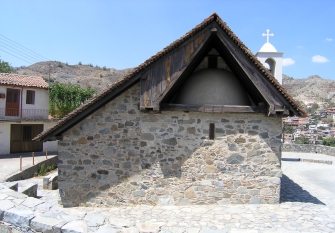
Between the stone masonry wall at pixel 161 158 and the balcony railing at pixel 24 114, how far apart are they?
619 inches

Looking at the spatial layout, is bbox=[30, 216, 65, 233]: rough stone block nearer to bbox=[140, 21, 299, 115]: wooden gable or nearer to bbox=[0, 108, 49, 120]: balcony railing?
bbox=[140, 21, 299, 115]: wooden gable

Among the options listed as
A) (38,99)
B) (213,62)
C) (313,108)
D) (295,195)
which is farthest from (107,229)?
(313,108)

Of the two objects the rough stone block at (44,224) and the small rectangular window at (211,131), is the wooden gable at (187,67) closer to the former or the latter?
the small rectangular window at (211,131)

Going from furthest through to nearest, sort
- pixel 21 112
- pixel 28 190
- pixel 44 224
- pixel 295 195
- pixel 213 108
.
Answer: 1. pixel 21 112
2. pixel 295 195
3. pixel 28 190
4. pixel 213 108
5. pixel 44 224

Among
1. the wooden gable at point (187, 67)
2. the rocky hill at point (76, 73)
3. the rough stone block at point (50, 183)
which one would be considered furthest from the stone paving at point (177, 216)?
the rocky hill at point (76, 73)

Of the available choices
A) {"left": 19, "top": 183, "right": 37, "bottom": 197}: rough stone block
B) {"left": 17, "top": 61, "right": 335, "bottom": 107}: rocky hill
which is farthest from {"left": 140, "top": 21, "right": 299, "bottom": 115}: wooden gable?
{"left": 17, "top": 61, "right": 335, "bottom": 107}: rocky hill

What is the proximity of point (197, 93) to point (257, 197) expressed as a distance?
12.4ft

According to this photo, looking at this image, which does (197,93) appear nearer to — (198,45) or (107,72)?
(198,45)

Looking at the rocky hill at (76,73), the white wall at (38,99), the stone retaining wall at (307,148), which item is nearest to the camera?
the white wall at (38,99)

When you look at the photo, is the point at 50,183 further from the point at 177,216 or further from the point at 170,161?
the point at 177,216

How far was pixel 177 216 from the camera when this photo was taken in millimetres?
7172

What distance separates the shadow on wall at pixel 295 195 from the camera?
8.74m

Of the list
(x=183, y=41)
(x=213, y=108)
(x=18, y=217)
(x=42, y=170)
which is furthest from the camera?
(x=42, y=170)

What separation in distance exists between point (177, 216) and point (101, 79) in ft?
163
